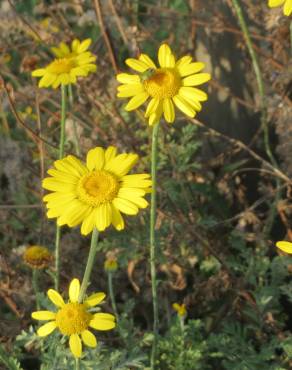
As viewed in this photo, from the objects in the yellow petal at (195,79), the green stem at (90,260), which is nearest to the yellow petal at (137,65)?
the yellow petal at (195,79)

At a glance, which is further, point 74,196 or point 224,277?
point 224,277

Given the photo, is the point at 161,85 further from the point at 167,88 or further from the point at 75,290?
the point at 75,290

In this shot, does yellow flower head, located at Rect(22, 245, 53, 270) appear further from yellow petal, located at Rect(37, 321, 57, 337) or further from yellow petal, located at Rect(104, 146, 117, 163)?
yellow petal, located at Rect(104, 146, 117, 163)

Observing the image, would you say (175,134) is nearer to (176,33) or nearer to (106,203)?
(176,33)

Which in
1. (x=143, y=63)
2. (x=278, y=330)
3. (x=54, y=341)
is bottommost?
(x=278, y=330)

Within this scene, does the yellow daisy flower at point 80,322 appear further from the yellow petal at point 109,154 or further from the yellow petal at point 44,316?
the yellow petal at point 109,154

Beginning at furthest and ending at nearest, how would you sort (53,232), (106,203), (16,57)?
(16,57) < (53,232) < (106,203)

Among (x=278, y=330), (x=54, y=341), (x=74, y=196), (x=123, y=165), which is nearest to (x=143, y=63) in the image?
(x=123, y=165)

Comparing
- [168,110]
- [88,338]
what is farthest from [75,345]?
[168,110]
